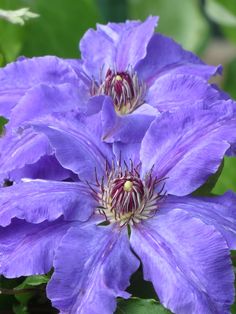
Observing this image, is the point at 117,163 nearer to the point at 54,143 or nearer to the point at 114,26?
the point at 54,143

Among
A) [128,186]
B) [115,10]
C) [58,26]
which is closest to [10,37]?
[58,26]

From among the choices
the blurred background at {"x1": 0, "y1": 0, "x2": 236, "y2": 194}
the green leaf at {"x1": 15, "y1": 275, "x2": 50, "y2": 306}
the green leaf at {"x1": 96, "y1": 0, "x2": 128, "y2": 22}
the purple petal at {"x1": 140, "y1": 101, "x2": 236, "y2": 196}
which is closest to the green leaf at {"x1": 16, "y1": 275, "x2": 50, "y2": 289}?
the green leaf at {"x1": 15, "y1": 275, "x2": 50, "y2": 306}

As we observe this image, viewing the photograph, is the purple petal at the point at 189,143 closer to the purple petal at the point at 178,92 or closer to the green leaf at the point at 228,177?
the purple petal at the point at 178,92

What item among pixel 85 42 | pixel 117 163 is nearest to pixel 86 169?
pixel 117 163

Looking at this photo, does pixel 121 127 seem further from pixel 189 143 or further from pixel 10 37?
pixel 10 37

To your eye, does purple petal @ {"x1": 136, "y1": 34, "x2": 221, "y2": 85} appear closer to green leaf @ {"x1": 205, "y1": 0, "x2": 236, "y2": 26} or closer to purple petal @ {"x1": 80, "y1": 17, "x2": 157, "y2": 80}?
purple petal @ {"x1": 80, "y1": 17, "x2": 157, "y2": 80}

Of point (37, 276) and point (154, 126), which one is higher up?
point (154, 126)

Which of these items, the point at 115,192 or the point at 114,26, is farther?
the point at 114,26
